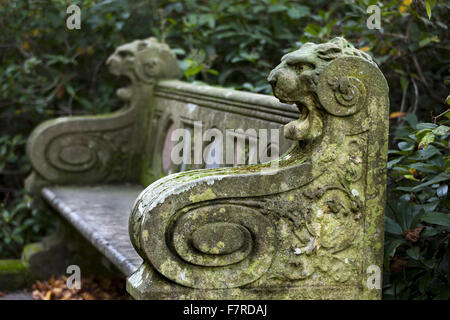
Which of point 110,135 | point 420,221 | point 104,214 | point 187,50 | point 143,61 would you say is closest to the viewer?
point 420,221

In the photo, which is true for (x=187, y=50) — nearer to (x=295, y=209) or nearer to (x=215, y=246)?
(x=295, y=209)

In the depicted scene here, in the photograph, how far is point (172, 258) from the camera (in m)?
2.63

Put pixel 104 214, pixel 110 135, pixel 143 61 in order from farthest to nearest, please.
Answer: pixel 110 135, pixel 143 61, pixel 104 214

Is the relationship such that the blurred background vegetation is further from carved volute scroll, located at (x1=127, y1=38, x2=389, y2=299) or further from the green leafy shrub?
carved volute scroll, located at (x1=127, y1=38, x2=389, y2=299)

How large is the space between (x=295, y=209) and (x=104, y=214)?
2.12 m

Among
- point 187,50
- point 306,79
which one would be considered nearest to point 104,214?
point 306,79

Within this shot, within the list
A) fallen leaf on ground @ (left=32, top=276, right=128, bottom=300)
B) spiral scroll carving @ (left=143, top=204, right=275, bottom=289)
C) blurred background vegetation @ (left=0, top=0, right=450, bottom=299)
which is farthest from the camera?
fallen leaf on ground @ (left=32, top=276, right=128, bottom=300)

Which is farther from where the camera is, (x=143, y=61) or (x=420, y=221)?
(x=143, y=61)

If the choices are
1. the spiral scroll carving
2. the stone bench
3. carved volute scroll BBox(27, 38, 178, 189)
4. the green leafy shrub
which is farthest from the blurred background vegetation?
the spiral scroll carving

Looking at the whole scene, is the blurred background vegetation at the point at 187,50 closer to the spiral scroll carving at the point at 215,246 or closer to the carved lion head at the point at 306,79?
the carved lion head at the point at 306,79

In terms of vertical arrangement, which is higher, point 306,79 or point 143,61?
point 306,79

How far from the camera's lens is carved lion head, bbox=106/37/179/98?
5602mm

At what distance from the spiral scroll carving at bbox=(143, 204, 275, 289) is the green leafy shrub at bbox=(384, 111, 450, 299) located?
0.75 m

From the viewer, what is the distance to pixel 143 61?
18.4 ft
